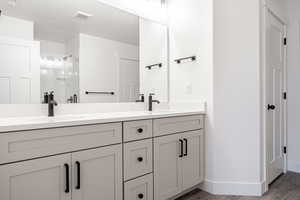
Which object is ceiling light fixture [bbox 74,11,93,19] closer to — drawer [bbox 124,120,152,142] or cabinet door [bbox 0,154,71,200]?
drawer [bbox 124,120,152,142]

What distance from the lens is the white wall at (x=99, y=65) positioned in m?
2.04

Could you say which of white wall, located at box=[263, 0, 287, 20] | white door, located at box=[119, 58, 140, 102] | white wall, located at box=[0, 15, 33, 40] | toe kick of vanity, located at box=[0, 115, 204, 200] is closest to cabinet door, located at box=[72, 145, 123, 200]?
toe kick of vanity, located at box=[0, 115, 204, 200]

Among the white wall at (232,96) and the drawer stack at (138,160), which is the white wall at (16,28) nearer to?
the drawer stack at (138,160)

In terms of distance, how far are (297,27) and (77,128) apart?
3.04 meters

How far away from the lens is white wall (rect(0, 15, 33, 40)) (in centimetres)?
161

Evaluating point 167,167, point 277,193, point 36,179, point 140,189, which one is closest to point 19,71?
point 36,179

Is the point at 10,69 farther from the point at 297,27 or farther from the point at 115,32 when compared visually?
the point at 297,27

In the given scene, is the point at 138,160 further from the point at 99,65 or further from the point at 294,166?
the point at 294,166

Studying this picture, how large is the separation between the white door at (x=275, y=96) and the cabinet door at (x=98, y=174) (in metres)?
1.77

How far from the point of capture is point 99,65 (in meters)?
2.15

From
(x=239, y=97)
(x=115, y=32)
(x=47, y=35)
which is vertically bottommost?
(x=239, y=97)

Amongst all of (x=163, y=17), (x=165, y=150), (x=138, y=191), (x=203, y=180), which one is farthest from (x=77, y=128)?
(x=163, y=17)

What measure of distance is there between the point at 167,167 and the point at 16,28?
163 cm

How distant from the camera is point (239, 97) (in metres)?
2.26
